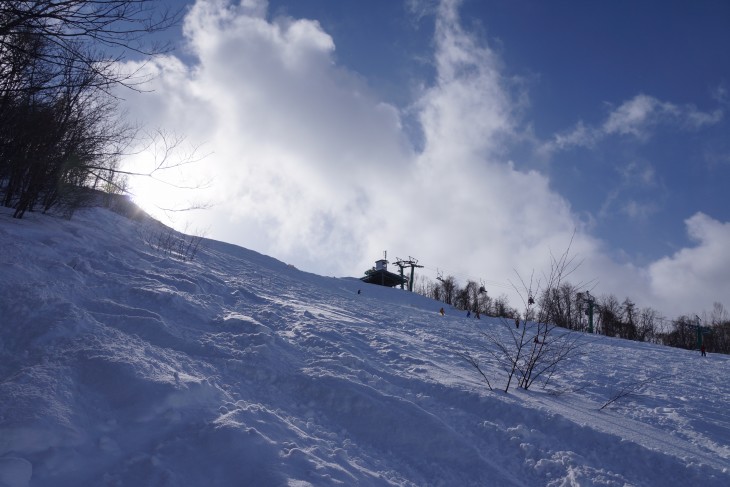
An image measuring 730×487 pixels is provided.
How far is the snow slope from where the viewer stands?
2.75 meters

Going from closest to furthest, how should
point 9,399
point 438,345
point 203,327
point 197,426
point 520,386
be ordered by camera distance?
point 9,399 < point 197,426 < point 203,327 < point 520,386 < point 438,345

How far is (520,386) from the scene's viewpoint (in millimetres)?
6180

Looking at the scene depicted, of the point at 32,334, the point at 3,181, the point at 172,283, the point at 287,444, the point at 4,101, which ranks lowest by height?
the point at 287,444

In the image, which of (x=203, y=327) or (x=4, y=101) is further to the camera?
(x=203, y=327)

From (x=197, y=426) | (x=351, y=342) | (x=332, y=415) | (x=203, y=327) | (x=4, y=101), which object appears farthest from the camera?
(x=351, y=342)

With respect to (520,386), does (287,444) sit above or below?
below

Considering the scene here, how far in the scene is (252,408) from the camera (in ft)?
12.3

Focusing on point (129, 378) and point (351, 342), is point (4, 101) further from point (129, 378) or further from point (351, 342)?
point (351, 342)

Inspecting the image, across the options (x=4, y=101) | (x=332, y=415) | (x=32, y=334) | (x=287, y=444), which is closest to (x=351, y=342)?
(x=332, y=415)

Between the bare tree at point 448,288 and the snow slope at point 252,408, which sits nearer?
the snow slope at point 252,408

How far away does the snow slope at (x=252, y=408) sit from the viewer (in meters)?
2.75

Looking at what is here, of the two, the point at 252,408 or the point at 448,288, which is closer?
the point at 252,408

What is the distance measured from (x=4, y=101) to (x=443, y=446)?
7.04 meters

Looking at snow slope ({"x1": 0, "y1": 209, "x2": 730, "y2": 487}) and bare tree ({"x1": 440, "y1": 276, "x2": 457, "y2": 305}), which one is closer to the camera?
snow slope ({"x1": 0, "y1": 209, "x2": 730, "y2": 487})
